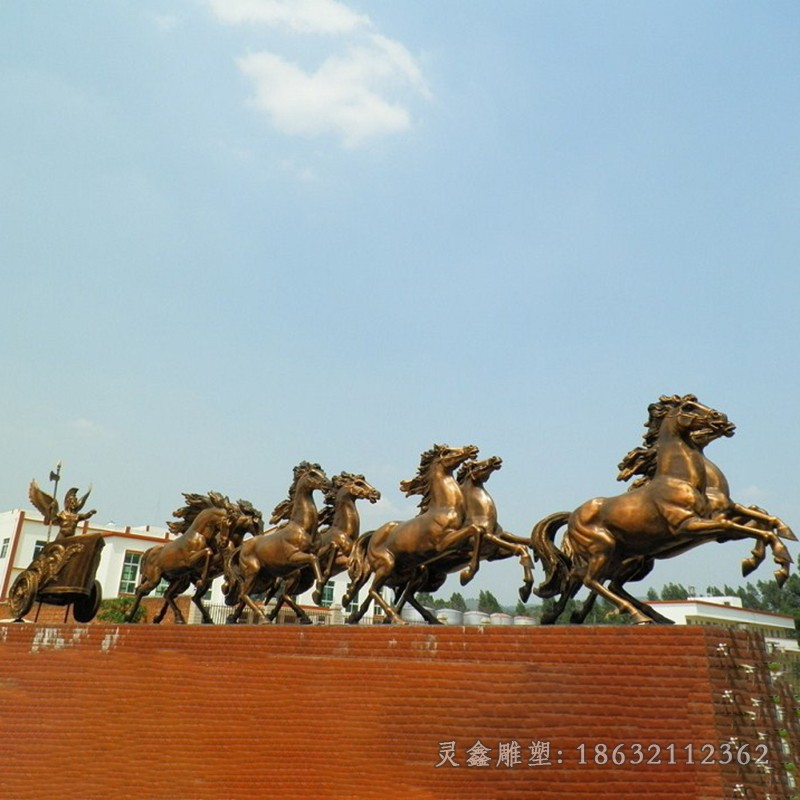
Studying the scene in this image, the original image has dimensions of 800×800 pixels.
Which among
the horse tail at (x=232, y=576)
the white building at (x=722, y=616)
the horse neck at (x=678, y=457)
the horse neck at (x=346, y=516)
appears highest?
the white building at (x=722, y=616)

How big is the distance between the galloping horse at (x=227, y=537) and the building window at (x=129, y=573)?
17.3 m

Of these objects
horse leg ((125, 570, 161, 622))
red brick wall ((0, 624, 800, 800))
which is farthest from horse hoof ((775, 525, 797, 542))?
horse leg ((125, 570, 161, 622))

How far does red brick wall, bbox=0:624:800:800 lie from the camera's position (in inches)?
241

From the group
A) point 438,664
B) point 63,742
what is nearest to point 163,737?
point 63,742

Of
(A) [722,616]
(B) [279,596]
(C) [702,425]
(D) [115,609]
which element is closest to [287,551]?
(B) [279,596]

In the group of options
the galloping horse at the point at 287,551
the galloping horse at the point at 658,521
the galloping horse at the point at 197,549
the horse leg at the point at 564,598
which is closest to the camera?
the galloping horse at the point at 658,521

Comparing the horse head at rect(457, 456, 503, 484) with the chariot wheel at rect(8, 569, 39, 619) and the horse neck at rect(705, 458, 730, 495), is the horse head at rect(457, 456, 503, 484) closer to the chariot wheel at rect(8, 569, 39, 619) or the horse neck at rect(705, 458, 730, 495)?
the horse neck at rect(705, 458, 730, 495)

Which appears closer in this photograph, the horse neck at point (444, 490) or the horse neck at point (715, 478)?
the horse neck at point (715, 478)

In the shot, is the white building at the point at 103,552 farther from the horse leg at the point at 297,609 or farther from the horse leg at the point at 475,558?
the horse leg at the point at 475,558

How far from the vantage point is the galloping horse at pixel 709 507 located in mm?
6609

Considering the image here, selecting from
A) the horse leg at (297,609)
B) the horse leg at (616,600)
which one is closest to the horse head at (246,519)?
the horse leg at (297,609)

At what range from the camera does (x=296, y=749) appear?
766 cm

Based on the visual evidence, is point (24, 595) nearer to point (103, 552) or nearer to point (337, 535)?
point (337, 535)

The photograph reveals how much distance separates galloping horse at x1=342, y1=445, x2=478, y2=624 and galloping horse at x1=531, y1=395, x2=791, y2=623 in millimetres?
1400
